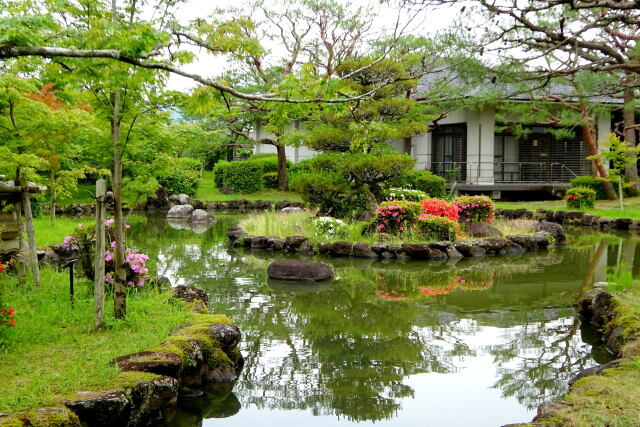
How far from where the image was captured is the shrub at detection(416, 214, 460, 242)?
14.3m

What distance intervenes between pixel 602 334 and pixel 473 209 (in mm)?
8778

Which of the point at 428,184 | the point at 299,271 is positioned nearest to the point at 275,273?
the point at 299,271

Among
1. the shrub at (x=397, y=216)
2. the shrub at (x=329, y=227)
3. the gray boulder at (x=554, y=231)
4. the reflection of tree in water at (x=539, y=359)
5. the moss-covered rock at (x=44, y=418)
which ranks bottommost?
the reflection of tree in water at (x=539, y=359)

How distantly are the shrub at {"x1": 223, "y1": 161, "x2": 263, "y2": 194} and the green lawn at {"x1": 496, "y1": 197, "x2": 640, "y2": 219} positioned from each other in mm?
12206

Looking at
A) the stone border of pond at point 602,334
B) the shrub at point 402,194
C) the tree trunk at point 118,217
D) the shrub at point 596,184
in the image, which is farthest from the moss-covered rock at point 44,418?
the shrub at point 596,184

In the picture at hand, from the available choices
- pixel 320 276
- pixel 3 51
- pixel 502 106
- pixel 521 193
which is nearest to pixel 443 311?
pixel 320 276

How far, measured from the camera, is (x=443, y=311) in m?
8.83

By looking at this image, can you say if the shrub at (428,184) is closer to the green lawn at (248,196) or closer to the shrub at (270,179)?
the green lawn at (248,196)

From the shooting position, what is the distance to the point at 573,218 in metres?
21.0

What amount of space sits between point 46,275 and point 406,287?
6126 mm

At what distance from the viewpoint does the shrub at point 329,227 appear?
15.1 m

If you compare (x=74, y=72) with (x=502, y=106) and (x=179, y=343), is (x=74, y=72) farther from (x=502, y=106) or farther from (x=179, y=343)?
(x=502, y=106)

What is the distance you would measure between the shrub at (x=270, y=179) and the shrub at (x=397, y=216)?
15.7 meters

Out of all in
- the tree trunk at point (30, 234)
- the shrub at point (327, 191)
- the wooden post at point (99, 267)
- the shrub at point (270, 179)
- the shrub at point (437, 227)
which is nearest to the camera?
the wooden post at point (99, 267)
